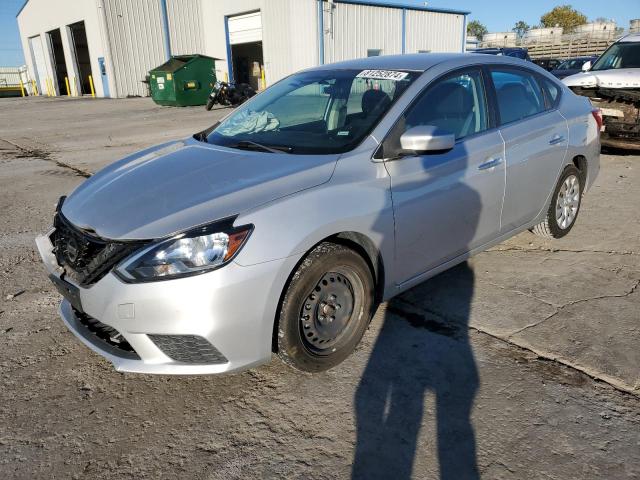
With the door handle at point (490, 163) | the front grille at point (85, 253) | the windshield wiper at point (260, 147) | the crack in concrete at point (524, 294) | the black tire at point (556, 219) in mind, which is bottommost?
the crack in concrete at point (524, 294)

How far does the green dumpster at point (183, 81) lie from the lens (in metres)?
21.0

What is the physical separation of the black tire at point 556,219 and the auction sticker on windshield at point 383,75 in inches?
74.4

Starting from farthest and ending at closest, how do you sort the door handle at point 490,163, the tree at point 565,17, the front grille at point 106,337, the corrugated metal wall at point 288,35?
the tree at point 565,17
the corrugated metal wall at point 288,35
the door handle at point 490,163
the front grille at point 106,337

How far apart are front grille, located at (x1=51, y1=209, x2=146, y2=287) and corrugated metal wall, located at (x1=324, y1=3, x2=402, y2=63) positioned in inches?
887

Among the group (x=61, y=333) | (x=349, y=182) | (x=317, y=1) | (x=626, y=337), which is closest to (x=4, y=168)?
(x=61, y=333)

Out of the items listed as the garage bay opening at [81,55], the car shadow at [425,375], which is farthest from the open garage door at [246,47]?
the car shadow at [425,375]

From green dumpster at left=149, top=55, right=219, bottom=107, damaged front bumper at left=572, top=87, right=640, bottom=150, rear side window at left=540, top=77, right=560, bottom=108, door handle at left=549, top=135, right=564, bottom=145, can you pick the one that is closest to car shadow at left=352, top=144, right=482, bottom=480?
door handle at left=549, top=135, right=564, bottom=145

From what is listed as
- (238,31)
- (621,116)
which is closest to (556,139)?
(621,116)

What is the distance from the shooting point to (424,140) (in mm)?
2902

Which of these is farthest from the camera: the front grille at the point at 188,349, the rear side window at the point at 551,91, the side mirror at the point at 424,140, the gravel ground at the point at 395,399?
the rear side window at the point at 551,91

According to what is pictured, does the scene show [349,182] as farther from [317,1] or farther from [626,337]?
[317,1]

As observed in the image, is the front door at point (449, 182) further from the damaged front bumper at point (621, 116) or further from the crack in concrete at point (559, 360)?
the damaged front bumper at point (621, 116)

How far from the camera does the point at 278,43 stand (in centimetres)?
2475

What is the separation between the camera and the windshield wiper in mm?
3111
